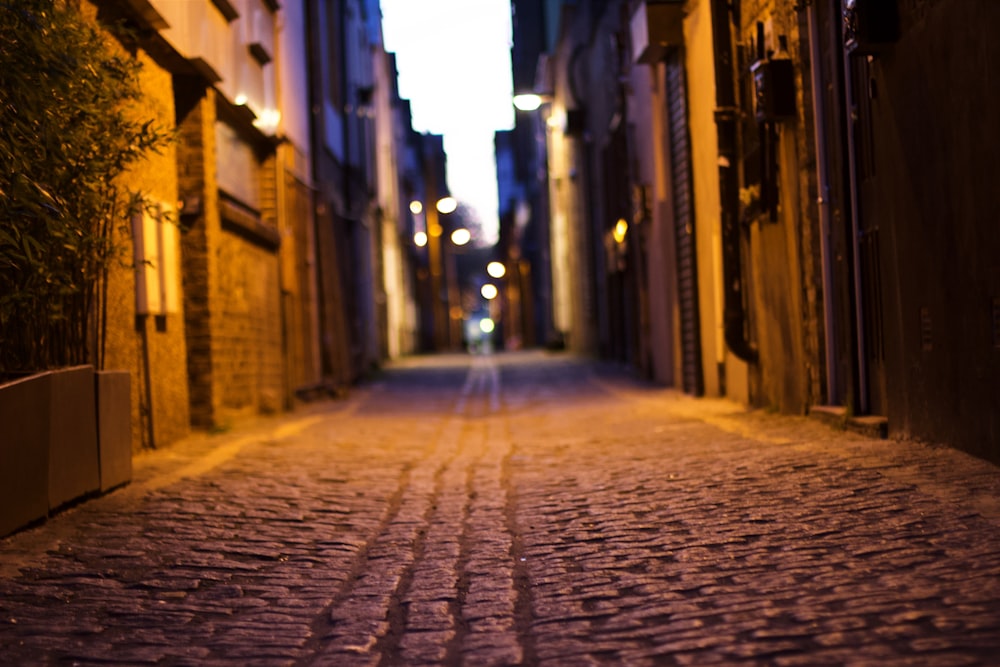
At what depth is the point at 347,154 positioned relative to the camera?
2559 cm

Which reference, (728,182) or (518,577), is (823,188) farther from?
(518,577)

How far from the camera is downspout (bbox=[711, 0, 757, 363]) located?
11.5m

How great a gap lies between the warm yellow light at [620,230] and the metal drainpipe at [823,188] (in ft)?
37.5

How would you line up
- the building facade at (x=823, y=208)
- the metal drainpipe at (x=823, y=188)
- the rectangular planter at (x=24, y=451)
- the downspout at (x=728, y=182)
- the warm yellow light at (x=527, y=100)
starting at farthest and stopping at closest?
the warm yellow light at (x=527, y=100), the downspout at (x=728, y=182), the metal drainpipe at (x=823, y=188), the building facade at (x=823, y=208), the rectangular planter at (x=24, y=451)

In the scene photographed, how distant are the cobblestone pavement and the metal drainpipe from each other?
2.03 ft

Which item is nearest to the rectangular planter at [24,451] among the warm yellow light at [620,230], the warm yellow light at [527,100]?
the warm yellow light at [620,230]

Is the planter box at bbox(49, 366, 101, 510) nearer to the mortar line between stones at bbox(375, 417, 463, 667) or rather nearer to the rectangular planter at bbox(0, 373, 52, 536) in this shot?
the rectangular planter at bbox(0, 373, 52, 536)

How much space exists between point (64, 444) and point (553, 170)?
30.3 meters

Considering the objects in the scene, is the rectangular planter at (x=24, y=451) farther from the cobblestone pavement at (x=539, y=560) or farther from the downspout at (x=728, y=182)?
the downspout at (x=728, y=182)

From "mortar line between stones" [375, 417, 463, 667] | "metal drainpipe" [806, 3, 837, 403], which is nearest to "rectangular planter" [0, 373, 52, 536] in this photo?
"mortar line between stones" [375, 417, 463, 667]

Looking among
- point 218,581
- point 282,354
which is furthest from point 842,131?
point 282,354

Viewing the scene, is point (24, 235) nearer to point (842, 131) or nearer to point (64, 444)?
point (64, 444)

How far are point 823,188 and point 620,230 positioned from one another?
12296mm

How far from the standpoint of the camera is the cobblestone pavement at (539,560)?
158 inches
